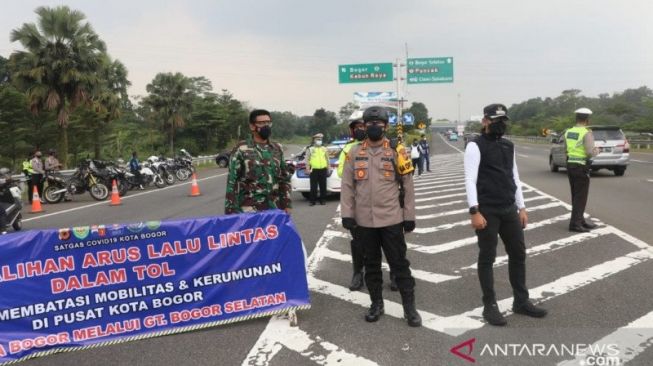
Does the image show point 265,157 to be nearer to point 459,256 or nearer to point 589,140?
point 459,256

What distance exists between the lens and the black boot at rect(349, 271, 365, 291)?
16.6 ft

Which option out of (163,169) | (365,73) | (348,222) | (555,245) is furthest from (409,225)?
(365,73)

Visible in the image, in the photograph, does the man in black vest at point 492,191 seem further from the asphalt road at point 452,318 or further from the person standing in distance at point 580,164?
the person standing in distance at point 580,164

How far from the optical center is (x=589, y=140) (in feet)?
24.3

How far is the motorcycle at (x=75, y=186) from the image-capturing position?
15.2 metres

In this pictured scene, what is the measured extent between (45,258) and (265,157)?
1974 mm

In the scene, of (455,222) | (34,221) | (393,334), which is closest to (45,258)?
(393,334)

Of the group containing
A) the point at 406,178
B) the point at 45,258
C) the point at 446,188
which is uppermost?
the point at 406,178

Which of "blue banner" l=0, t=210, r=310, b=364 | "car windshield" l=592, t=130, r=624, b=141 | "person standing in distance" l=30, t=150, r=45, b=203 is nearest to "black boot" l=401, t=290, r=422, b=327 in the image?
"blue banner" l=0, t=210, r=310, b=364

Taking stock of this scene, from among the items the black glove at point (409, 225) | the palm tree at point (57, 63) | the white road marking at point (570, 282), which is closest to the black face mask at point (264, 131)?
the black glove at point (409, 225)

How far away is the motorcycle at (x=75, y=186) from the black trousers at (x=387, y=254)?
13.5 m

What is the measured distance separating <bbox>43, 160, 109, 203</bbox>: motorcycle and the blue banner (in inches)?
493

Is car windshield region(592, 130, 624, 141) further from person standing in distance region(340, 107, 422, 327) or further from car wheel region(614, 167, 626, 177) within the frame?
person standing in distance region(340, 107, 422, 327)

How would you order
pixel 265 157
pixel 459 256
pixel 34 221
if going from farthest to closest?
pixel 34 221 < pixel 459 256 < pixel 265 157
